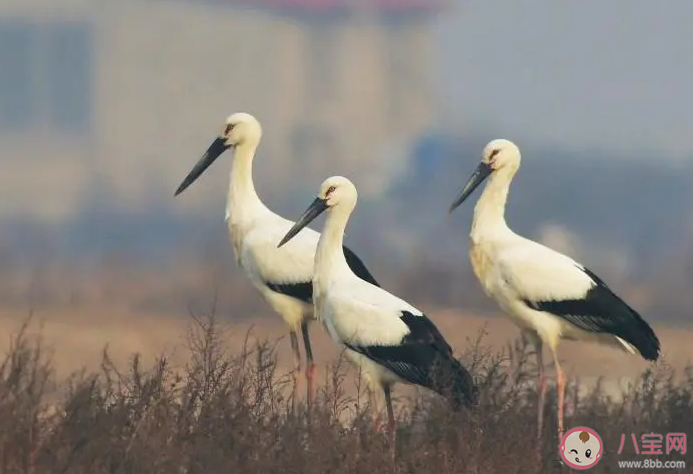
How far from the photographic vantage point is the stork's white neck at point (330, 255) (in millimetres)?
10633

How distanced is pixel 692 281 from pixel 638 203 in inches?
→ 420

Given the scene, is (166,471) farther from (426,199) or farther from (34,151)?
(34,151)

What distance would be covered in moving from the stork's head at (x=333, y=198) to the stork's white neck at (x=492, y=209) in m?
0.74

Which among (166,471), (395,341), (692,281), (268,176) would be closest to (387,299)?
(395,341)

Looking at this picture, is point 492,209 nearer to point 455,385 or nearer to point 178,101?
point 455,385

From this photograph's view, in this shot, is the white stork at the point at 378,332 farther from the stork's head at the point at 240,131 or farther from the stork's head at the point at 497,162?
the stork's head at the point at 240,131

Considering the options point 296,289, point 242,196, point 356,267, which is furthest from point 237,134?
point 356,267

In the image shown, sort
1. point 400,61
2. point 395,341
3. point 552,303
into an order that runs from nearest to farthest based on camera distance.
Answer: point 395,341 < point 552,303 < point 400,61

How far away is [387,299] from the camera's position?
1041cm

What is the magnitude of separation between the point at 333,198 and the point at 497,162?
1144 millimetres

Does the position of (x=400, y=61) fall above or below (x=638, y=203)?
above

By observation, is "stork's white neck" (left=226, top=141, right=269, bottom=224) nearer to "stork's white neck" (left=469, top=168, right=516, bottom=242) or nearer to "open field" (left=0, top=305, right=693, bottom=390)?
"stork's white neck" (left=469, top=168, right=516, bottom=242)

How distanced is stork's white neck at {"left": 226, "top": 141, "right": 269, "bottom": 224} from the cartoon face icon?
Result: 2553 millimetres

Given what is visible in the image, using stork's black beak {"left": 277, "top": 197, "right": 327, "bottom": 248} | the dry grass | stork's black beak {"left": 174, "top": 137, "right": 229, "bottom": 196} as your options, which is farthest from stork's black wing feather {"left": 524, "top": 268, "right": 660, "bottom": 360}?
stork's black beak {"left": 174, "top": 137, "right": 229, "bottom": 196}
